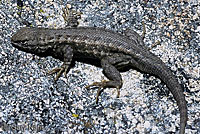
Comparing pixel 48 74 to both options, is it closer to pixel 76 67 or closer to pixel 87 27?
pixel 76 67

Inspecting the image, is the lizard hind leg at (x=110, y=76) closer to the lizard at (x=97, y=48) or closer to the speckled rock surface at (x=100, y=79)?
the lizard at (x=97, y=48)

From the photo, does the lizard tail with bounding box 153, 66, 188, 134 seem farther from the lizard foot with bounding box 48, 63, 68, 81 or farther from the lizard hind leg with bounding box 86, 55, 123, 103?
the lizard foot with bounding box 48, 63, 68, 81

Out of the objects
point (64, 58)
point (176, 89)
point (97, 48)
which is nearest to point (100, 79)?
point (97, 48)

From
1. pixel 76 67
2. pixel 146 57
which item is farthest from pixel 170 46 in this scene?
pixel 76 67

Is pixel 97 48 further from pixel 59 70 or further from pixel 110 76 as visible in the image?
pixel 59 70

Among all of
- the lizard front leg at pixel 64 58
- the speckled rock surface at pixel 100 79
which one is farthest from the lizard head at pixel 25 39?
the lizard front leg at pixel 64 58

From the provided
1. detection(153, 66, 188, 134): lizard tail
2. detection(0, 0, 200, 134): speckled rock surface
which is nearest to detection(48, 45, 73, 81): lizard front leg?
detection(0, 0, 200, 134): speckled rock surface
